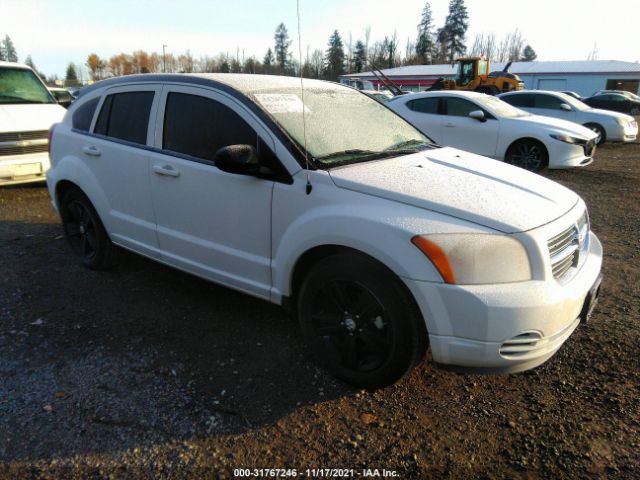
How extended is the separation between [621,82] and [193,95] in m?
56.7

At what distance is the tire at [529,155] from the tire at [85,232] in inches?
291

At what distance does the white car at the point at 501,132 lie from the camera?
8820 millimetres

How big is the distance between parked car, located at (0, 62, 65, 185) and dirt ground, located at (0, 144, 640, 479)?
4.07 metres

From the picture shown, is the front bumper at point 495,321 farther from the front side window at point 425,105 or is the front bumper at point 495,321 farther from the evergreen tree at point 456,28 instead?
the evergreen tree at point 456,28

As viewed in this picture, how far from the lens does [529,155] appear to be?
905 centimetres

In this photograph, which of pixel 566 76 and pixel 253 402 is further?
pixel 566 76

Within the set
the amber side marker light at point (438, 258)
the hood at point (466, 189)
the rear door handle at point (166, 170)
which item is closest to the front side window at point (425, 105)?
the hood at point (466, 189)

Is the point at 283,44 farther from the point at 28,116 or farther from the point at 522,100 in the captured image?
the point at 522,100

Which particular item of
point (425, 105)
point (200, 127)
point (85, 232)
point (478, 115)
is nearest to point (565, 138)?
point (478, 115)

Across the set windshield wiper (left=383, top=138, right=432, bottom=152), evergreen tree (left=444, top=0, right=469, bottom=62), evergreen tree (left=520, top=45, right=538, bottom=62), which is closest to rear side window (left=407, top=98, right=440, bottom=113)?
windshield wiper (left=383, top=138, right=432, bottom=152)

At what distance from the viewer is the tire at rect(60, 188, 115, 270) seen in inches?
171

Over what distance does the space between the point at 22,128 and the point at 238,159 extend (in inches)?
239

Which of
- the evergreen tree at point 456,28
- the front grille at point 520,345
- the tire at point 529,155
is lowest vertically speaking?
the tire at point 529,155

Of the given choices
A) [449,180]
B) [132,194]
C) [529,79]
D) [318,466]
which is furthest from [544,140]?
[529,79]
